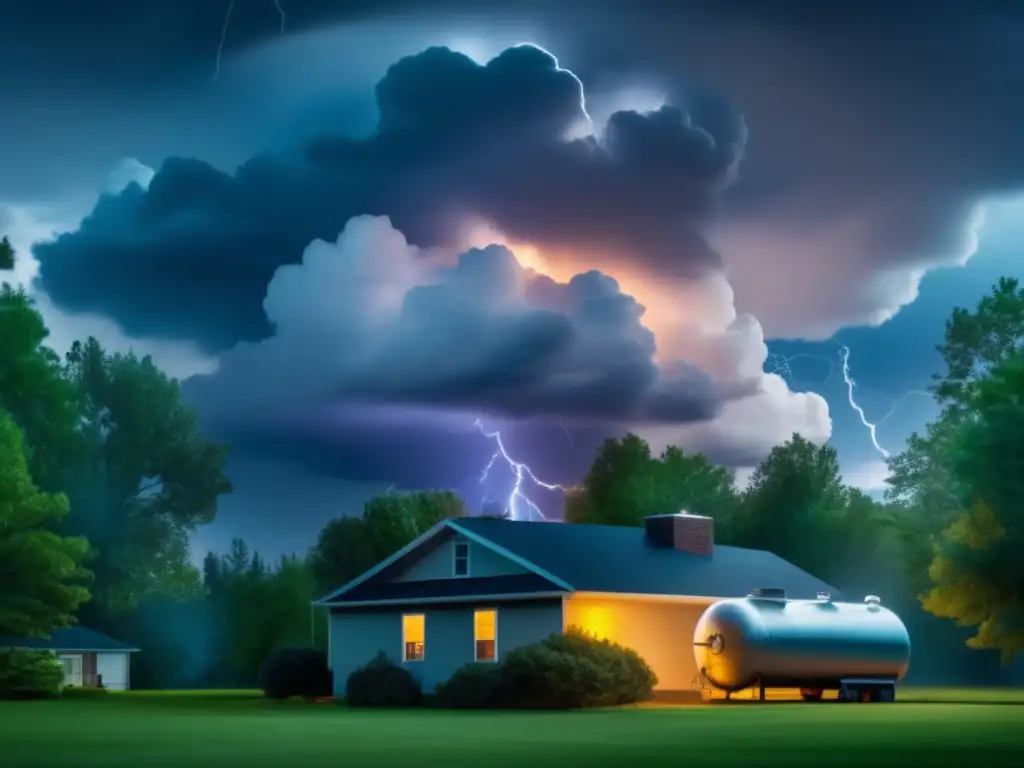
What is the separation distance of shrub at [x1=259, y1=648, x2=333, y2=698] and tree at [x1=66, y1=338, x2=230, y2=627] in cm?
3443

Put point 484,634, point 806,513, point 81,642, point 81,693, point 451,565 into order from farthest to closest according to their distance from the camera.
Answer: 1. point 806,513
2. point 81,642
3. point 81,693
4. point 451,565
5. point 484,634

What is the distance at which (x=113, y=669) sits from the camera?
85.1 metres

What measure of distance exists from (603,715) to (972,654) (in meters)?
36.7

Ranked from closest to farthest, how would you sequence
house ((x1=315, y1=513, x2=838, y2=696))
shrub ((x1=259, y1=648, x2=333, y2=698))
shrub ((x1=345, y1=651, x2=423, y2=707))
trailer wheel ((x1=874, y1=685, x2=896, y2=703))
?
1. trailer wheel ((x1=874, y1=685, x2=896, y2=703))
2. shrub ((x1=345, y1=651, x2=423, y2=707))
3. house ((x1=315, y1=513, x2=838, y2=696))
4. shrub ((x1=259, y1=648, x2=333, y2=698))

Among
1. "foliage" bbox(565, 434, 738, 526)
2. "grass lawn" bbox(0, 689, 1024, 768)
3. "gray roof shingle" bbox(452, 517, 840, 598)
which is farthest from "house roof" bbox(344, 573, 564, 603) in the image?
"foliage" bbox(565, 434, 738, 526)

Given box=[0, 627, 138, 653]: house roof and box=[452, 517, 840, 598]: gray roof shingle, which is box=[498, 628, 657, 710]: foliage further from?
box=[0, 627, 138, 653]: house roof

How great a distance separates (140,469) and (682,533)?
41236mm

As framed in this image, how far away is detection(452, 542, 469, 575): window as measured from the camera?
5250 cm

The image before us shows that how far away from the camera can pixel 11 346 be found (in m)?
71.9

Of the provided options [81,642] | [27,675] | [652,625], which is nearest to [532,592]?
[652,625]

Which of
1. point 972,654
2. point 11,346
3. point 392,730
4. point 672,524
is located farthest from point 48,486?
point 392,730

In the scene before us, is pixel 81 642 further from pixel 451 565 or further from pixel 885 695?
pixel 885 695

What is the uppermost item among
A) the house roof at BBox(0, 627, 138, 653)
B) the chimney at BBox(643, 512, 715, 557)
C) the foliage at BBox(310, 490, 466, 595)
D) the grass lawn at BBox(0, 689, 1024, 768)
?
the foliage at BBox(310, 490, 466, 595)

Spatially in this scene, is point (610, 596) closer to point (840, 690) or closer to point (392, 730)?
point (840, 690)
